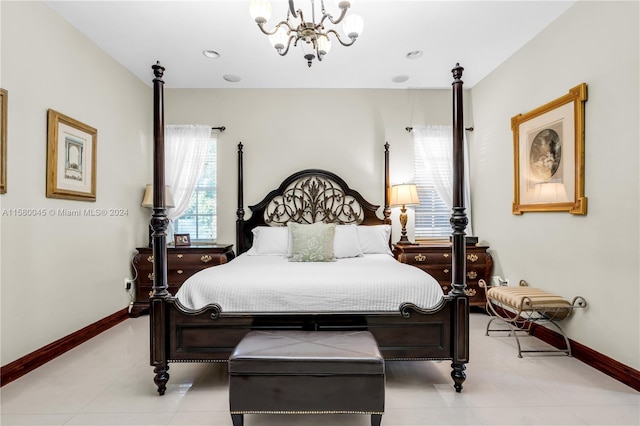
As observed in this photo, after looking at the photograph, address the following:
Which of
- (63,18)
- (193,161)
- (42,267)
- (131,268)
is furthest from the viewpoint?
(193,161)

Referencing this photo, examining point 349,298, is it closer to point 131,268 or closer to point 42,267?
point 42,267

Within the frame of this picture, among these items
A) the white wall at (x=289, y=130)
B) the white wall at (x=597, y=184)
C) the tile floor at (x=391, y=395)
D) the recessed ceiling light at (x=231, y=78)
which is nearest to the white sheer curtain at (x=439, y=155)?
the white wall at (x=289, y=130)

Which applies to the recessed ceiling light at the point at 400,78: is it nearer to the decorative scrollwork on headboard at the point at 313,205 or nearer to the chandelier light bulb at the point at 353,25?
the decorative scrollwork on headboard at the point at 313,205

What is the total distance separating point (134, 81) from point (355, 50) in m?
2.62

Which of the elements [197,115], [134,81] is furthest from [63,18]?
[197,115]

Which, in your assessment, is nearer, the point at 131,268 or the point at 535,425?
the point at 535,425

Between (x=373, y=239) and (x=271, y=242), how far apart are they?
44.6 inches

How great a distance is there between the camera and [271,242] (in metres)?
3.63

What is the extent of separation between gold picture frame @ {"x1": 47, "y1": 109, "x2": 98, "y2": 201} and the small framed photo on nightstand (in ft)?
3.30

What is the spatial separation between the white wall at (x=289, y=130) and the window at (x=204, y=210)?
0.32 feet

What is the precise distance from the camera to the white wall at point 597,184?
2.25 metres

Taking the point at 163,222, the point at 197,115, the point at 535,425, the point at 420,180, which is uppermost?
the point at 197,115

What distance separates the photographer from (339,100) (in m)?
4.32

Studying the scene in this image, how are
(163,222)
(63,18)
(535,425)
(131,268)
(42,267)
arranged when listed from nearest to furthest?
1. (535,425)
2. (163,222)
3. (42,267)
4. (63,18)
5. (131,268)
